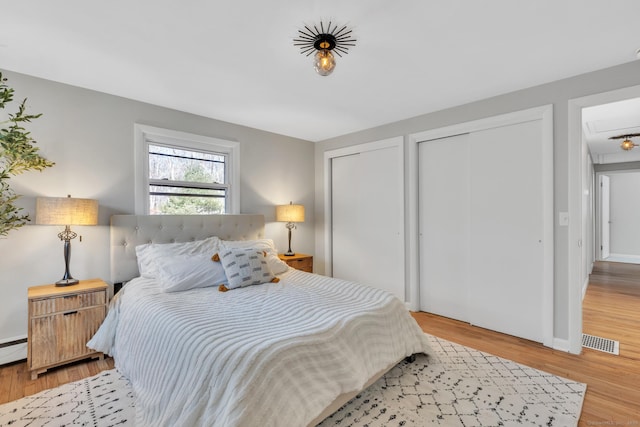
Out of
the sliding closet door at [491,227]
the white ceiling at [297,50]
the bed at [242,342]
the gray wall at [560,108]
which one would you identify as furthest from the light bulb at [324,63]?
the sliding closet door at [491,227]

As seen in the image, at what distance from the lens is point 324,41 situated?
194 centimetres

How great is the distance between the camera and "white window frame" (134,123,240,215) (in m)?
3.09

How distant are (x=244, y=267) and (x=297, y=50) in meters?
1.83

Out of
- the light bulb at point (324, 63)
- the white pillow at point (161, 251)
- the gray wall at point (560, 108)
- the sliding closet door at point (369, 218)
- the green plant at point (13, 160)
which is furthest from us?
the sliding closet door at point (369, 218)

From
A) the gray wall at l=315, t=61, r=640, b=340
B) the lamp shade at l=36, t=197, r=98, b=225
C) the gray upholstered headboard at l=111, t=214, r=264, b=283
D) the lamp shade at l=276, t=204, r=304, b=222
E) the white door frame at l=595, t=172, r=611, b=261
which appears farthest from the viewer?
the white door frame at l=595, t=172, r=611, b=261

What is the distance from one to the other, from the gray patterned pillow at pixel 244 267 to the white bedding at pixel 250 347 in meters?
0.15

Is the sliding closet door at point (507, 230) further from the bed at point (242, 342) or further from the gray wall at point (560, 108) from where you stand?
the bed at point (242, 342)

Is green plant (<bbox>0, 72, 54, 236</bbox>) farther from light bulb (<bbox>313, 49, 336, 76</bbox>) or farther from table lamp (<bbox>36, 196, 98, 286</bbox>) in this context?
light bulb (<bbox>313, 49, 336, 76</bbox>)

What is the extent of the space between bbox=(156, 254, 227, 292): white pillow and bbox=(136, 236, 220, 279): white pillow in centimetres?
11

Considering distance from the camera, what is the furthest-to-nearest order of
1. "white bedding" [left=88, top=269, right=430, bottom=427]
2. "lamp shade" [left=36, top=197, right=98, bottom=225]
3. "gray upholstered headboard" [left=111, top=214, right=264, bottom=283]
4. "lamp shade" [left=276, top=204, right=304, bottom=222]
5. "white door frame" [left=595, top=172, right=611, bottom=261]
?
1. "white door frame" [left=595, top=172, right=611, bottom=261]
2. "lamp shade" [left=276, top=204, right=304, bottom=222]
3. "gray upholstered headboard" [left=111, top=214, right=264, bottom=283]
4. "lamp shade" [left=36, top=197, right=98, bottom=225]
5. "white bedding" [left=88, top=269, right=430, bottom=427]

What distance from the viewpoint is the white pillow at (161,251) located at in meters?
2.74

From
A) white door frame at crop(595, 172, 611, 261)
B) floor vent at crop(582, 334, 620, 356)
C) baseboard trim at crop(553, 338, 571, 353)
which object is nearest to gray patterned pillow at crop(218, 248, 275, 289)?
baseboard trim at crop(553, 338, 571, 353)

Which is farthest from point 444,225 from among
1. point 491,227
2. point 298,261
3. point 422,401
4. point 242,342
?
point 242,342

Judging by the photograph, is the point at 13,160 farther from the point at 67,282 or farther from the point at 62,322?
the point at 62,322
